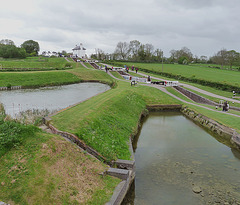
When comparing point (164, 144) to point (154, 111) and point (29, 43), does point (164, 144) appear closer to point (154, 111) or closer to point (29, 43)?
point (154, 111)

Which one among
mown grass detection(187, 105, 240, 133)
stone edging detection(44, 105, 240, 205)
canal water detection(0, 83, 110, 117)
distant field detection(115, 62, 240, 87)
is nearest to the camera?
stone edging detection(44, 105, 240, 205)

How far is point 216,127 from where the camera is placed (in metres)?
17.1

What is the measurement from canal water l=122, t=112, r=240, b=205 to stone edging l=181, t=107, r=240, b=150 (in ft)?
2.80

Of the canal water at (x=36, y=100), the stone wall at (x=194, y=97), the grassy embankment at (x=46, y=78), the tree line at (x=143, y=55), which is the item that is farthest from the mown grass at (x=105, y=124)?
the tree line at (x=143, y=55)

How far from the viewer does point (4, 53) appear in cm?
7088

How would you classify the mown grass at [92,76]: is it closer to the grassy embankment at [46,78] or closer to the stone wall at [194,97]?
the grassy embankment at [46,78]

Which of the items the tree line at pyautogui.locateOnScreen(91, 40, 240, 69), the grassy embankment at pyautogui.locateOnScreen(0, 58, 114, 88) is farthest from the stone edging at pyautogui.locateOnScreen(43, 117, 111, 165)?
the tree line at pyautogui.locateOnScreen(91, 40, 240, 69)

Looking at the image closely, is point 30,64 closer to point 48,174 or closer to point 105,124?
point 105,124

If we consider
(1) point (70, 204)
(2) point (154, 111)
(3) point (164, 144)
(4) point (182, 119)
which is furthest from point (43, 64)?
(1) point (70, 204)

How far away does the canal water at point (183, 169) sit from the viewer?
8.85 metres

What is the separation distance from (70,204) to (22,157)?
2.85 m

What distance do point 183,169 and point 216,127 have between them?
8.09 meters

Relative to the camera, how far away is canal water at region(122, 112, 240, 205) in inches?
348

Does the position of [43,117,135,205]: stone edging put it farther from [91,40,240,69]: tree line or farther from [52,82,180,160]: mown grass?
[91,40,240,69]: tree line
